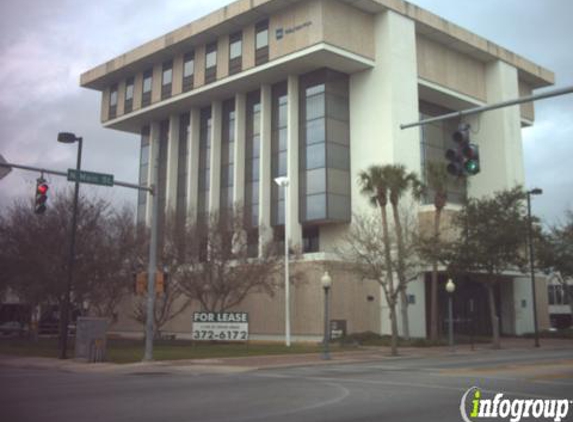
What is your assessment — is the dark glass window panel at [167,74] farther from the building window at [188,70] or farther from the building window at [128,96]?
the building window at [128,96]

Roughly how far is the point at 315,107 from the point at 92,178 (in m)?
28.6

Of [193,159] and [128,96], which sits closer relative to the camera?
[193,159]

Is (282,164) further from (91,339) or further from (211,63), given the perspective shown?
(91,339)

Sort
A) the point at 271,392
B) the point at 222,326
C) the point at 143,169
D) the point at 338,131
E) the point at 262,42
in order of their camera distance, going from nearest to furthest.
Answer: the point at 271,392 → the point at 222,326 → the point at 338,131 → the point at 262,42 → the point at 143,169

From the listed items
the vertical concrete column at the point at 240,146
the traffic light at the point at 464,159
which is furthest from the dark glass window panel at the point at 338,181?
A: the traffic light at the point at 464,159

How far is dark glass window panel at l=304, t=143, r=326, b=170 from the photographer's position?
49375mm

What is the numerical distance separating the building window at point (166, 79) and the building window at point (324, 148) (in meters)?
14.1

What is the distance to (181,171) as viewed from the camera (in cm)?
6216

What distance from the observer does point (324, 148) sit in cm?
4941

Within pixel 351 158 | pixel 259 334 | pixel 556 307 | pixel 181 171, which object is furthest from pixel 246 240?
pixel 556 307

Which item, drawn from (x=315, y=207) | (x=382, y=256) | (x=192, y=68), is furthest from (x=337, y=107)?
(x=382, y=256)

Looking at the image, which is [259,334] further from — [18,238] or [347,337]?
[18,238]

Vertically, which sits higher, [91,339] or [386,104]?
[386,104]

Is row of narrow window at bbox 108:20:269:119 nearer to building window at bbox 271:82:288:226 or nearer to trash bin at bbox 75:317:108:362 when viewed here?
building window at bbox 271:82:288:226
